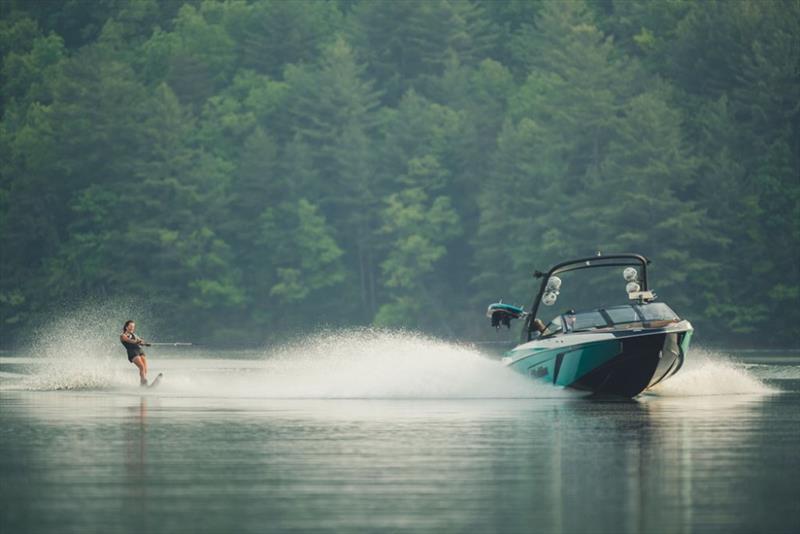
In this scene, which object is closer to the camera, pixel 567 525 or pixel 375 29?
pixel 567 525

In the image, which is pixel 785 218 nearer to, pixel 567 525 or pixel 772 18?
pixel 772 18

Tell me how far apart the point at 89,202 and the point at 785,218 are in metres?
44.9

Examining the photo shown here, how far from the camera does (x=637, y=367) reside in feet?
128

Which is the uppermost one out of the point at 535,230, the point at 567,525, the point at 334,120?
the point at 334,120

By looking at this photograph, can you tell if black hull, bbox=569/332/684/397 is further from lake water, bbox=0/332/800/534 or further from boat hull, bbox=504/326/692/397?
lake water, bbox=0/332/800/534

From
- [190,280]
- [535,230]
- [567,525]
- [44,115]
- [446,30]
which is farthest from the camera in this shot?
[446,30]

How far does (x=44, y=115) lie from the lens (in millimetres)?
129000

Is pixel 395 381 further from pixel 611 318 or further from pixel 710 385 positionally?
pixel 710 385

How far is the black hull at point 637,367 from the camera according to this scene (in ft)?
126

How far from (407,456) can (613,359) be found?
1417cm

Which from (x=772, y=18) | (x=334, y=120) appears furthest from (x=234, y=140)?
(x=772, y=18)

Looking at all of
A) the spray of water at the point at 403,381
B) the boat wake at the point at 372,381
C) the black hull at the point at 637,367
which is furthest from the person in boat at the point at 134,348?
the black hull at the point at 637,367

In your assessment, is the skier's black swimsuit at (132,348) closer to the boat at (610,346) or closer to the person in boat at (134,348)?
the person in boat at (134,348)

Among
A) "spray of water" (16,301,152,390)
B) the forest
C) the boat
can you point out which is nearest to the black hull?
the boat
